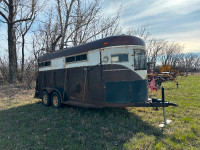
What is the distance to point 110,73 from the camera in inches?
225

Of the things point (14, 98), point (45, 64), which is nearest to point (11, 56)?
point (14, 98)

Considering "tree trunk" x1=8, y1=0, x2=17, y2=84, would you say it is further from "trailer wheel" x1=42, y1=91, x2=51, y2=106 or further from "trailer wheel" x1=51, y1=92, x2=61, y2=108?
→ "trailer wheel" x1=51, y1=92, x2=61, y2=108

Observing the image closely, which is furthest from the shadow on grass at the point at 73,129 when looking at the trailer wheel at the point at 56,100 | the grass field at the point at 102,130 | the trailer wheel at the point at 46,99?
the trailer wheel at the point at 46,99

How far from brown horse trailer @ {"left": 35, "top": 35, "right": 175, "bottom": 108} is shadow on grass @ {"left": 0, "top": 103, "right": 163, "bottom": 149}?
→ 2.06 ft

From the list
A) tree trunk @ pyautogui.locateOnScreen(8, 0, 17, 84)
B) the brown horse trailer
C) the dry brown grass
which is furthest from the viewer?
tree trunk @ pyautogui.locateOnScreen(8, 0, 17, 84)

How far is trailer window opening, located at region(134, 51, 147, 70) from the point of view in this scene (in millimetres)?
5699

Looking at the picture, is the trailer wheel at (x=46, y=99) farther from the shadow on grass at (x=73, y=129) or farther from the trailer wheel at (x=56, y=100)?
the shadow on grass at (x=73, y=129)

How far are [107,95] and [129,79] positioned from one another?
1.00m

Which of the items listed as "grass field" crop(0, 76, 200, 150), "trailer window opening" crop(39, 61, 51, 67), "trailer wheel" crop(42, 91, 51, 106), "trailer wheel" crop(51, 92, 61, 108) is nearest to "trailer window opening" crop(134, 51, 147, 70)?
"grass field" crop(0, 76, 200, 150)

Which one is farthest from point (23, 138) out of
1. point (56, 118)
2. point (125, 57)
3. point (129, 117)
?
point (125, 57)

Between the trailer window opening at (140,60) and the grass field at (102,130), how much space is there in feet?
6.41

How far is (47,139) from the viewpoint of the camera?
4.41 m

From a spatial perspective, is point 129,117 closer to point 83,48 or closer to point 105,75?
point 105,75

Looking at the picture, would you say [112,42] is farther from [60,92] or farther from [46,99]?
[46,99]
